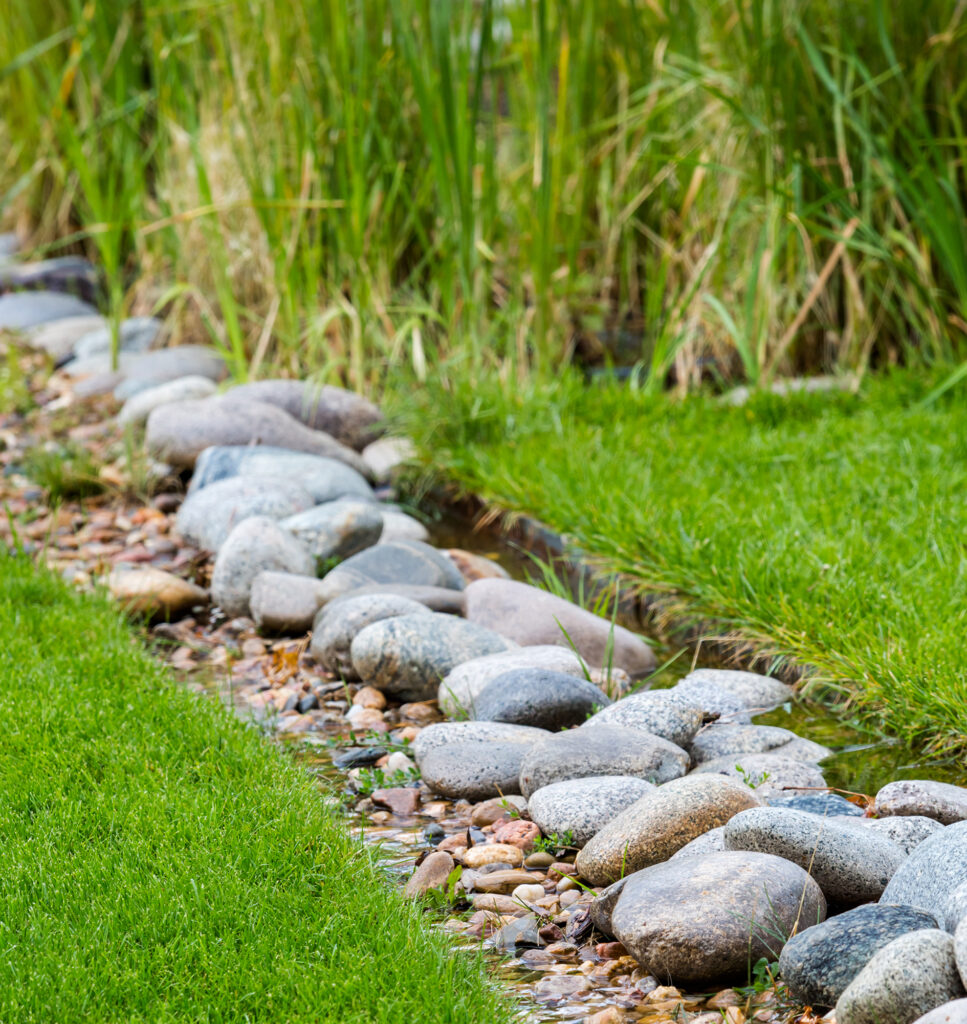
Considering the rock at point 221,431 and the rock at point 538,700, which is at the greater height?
the rock at point 221,431

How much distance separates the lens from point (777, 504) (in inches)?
154

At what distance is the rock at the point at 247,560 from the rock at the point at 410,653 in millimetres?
760

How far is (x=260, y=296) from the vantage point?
6719mm

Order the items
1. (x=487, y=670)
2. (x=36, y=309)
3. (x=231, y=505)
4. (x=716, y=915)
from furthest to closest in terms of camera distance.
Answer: (x=36, y=309) < (x=231, y=505) < (x=487, y=670) < (x=716, y=915)

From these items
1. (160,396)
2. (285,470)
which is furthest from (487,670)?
(160,396)

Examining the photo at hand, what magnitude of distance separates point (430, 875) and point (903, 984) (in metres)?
0.93

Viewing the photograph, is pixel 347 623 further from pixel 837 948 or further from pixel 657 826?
pixel 837 948

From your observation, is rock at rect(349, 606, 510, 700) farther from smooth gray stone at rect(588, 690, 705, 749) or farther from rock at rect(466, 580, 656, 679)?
smooth gray stone at rect(588, 690, 705, 749)

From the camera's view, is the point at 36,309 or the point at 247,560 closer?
the point at 247,560

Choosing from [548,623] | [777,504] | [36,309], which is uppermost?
[36,309]

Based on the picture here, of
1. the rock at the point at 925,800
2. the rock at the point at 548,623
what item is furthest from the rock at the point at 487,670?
the rock at the point at 925,800

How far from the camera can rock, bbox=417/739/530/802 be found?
2658 mm

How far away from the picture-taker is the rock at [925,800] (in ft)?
7.54

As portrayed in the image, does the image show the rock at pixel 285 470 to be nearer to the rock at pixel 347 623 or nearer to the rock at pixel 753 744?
the rock at pixel 347 623
